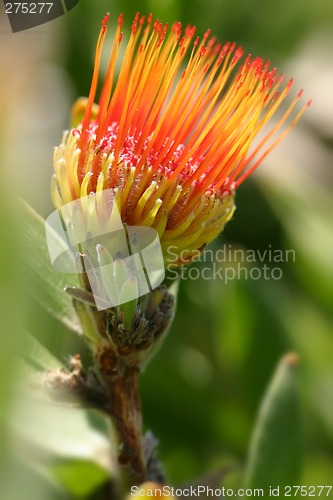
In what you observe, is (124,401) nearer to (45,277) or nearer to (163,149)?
(45,277)

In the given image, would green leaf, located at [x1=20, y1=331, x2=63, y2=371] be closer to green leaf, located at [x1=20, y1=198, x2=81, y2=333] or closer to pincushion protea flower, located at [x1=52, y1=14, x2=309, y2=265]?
green leaf, located at [x1=20, y1=198, x2=81, y2=333]

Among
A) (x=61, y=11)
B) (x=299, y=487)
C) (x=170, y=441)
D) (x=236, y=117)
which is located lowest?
(x=170, y=441)

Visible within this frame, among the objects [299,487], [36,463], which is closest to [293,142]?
[299,487]

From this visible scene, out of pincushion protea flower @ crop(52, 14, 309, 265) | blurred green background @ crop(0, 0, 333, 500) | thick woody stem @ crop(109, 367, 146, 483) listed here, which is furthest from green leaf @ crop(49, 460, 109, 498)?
pincushion protea flower @ crop(52, 14, 309, 265)

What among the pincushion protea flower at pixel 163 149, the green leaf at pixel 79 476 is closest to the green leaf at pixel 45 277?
the pincushion protea flower at pixel 163 149

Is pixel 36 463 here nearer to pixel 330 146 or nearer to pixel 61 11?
pixel 61 11

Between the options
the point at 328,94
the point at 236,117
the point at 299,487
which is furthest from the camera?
the point at 328,94

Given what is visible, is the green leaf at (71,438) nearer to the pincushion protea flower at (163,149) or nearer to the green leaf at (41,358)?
the green leaf at (41,358)
